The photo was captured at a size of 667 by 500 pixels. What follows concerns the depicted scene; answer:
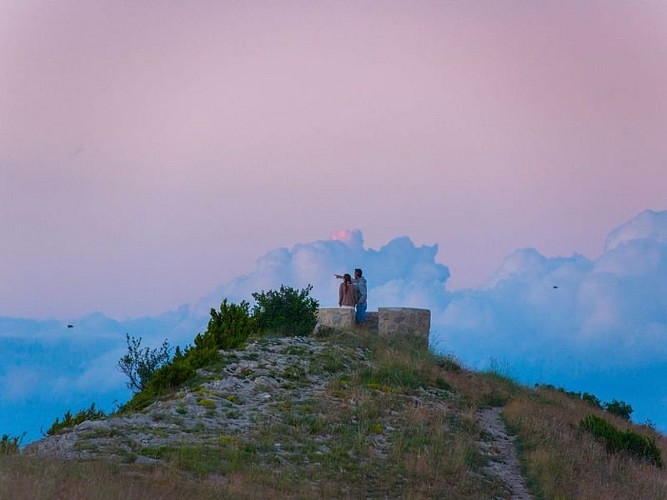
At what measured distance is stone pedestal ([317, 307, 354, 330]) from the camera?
3198cm

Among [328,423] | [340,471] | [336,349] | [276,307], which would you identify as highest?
[276,307]

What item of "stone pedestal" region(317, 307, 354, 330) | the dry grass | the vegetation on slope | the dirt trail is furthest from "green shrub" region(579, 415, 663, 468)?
"stone pedestal" region(317, 307, 354, 330)

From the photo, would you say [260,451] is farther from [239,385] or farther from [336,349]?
[336,349]

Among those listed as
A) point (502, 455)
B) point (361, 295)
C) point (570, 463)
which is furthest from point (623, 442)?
point (361, 295)

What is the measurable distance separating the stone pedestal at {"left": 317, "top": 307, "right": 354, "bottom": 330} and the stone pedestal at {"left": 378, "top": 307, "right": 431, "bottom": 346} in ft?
3.78

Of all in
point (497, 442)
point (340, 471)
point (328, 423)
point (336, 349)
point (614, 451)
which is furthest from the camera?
point (336, 349)

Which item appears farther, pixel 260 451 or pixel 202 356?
pixel 202 356

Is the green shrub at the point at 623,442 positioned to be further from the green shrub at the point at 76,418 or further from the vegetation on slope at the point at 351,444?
the green shrub at the point at 76,418

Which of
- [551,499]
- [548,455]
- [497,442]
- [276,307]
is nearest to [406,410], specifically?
[497,442]

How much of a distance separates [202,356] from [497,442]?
28.5ft

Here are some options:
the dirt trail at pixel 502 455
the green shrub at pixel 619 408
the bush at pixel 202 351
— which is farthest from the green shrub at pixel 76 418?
the green shrub at pixel 619 408

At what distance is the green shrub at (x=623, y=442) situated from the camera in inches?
944

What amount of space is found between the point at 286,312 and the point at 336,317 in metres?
1.88

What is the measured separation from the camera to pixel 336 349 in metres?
27.2
